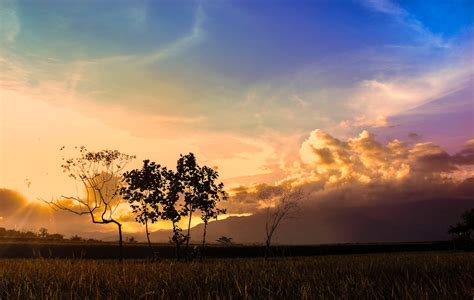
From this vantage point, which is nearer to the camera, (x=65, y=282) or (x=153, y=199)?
(x=65, y=282)

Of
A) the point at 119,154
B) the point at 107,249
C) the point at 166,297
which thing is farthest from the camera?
the point at 107,249

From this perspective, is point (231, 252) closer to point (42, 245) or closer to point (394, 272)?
point (42, 245)

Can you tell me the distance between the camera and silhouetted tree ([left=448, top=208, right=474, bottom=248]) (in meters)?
84.9

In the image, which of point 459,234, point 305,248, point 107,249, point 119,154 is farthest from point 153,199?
point 459,234

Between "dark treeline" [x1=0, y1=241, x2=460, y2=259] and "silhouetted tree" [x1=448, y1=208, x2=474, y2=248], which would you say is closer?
"dark treeline" [x1=0, y1=241, x2=460, y2=259]

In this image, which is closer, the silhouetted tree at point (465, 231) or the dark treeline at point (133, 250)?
the dark treeline at point (133, 250)

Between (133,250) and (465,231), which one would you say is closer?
(133,250)

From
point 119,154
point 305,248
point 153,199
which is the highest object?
point 119,154

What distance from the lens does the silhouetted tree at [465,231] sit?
279 ft

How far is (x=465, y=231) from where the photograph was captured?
89.3 metres

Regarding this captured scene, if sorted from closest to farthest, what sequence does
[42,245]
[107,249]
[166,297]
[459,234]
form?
1. [166,297]
2. [42,245]
3. [107,249]
4. [459,234]

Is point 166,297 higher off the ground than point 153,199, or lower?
lower

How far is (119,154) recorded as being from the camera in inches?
1359

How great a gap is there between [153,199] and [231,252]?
101 ft
